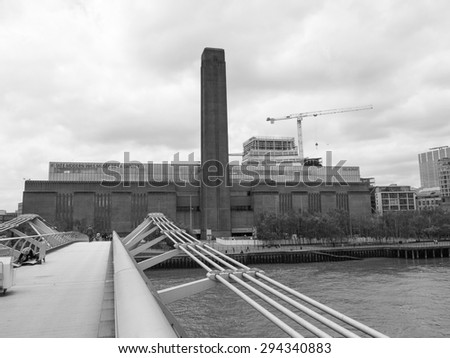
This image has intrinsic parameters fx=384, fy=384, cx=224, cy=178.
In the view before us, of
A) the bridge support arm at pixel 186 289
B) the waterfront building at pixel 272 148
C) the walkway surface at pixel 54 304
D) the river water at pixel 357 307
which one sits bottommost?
the river water at pixel 357 307

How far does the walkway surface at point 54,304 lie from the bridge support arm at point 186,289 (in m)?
1.04

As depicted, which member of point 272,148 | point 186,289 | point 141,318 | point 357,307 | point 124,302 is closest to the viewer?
point 141,318

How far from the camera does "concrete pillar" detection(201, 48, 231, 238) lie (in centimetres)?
8212

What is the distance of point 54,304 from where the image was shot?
8117 mm

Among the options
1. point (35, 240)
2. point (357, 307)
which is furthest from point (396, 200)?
point (35, 240)

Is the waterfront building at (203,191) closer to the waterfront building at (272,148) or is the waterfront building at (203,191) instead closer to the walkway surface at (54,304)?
the waterfront building at (272,148)

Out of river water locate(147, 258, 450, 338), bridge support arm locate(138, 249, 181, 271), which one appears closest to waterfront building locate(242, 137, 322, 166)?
river water locate(147, 258, 450, 338)

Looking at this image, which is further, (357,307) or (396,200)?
(396,200)

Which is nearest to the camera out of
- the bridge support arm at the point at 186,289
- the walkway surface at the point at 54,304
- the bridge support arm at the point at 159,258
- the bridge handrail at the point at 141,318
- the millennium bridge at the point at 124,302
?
the bridge handrail at the point at 141,318

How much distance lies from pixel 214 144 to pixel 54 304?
75.1m

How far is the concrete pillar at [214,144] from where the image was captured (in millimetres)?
82125

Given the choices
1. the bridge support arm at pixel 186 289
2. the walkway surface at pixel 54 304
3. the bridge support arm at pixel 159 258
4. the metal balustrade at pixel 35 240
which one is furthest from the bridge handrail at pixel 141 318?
the metal balustrade at pixel 35 240

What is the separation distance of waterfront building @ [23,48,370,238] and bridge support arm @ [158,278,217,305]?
251 feet

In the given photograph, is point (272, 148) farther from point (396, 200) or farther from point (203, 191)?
point (203, 191)
